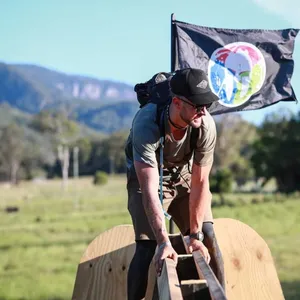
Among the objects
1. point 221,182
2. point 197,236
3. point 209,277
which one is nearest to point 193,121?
point 197,236

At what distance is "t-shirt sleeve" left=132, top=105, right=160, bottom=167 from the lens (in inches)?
151

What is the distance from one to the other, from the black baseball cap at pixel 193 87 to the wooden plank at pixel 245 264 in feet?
6.26

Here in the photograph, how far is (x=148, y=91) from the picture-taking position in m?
4.35

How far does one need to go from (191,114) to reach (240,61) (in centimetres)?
307

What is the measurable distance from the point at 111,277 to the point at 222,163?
57704mm

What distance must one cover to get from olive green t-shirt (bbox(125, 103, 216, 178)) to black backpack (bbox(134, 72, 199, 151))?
0.09 ft

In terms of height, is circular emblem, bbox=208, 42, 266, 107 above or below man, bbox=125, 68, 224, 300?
above

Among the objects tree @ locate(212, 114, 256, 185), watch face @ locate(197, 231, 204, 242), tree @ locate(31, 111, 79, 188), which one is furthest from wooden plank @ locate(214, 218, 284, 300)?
tree @ locate(31, 111, 79, 188)

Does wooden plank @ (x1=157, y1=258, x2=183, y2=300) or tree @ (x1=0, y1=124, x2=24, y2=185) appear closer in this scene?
wooden plank @ (x1=157, y1=258, x2=183, y2=300)

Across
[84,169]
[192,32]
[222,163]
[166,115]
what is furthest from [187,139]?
[84,169]

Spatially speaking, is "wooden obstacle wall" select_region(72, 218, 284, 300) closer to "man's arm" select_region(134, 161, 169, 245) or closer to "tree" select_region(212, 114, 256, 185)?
"man's arm" select_region(134, 161, 169, 245)

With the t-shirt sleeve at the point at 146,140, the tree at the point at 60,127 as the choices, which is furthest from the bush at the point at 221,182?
the t-shirt sleeve at the point at 146,140

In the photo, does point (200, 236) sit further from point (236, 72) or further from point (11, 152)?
point (11, 152)

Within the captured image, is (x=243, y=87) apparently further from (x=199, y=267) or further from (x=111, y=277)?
(x=199, y=267)
